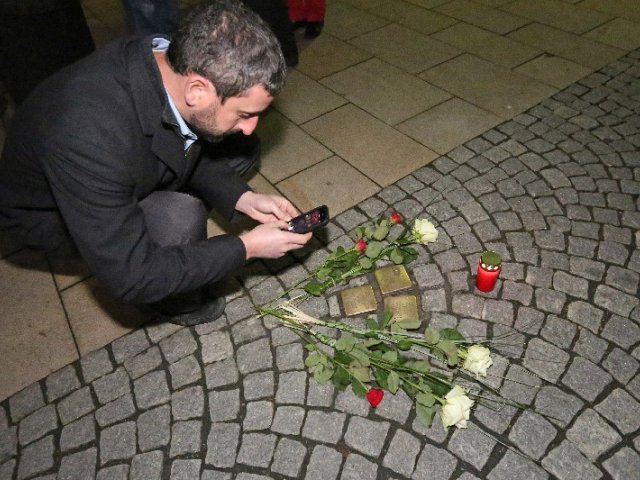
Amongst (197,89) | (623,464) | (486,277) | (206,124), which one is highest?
(197,89)

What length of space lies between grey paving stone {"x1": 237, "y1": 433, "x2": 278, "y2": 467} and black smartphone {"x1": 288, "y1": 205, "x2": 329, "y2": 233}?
3.09 ft

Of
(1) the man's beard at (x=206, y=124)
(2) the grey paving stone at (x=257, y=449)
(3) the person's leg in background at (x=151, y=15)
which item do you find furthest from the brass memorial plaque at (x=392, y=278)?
(3) the person's leg in background at (x=151, y=15)

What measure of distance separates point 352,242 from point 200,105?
1437mm

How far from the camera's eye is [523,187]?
3262 mm

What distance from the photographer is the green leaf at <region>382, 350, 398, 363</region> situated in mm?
2270

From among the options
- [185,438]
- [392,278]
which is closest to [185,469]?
[185,438]

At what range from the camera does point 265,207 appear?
2.52 meters

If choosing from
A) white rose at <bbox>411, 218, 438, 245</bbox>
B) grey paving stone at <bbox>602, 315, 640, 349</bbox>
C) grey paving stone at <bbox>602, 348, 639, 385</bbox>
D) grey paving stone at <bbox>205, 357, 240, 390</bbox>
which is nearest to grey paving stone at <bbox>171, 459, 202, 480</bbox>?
grey paving stone at <bbox>205, 357, 240, 390</bbox>

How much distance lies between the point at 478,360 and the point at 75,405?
1.91m

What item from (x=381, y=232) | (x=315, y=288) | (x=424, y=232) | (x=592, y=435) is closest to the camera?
(x=592, y=435)

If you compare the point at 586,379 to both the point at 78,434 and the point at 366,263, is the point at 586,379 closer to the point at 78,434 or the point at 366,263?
the point at 366,263

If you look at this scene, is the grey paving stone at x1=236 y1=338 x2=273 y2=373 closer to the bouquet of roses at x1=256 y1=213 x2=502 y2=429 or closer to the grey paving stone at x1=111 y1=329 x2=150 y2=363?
the bouquet of roses at x1=256 y1=213 x2=502 y2=429

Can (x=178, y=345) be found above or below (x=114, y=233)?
below

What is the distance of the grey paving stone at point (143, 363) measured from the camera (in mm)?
2443
